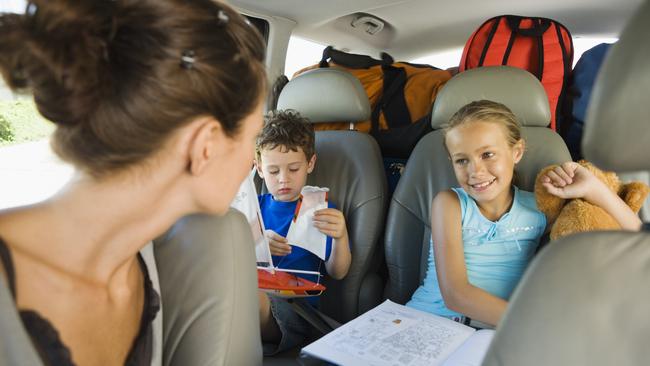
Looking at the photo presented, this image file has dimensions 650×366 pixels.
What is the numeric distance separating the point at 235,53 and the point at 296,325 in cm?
119

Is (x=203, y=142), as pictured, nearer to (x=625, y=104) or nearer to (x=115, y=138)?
(x=115, y=138)

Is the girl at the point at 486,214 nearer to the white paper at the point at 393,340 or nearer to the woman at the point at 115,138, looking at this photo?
the white paper at the point at 393,340

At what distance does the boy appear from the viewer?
1.73m

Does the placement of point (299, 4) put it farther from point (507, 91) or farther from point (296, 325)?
point (296, 325)

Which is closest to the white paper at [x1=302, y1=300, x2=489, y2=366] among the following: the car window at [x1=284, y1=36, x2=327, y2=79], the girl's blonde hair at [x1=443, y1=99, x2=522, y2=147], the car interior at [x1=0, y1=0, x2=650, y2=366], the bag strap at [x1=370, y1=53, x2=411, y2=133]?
the car interior at [x1=0, y1=0, x2=650, y2=366]

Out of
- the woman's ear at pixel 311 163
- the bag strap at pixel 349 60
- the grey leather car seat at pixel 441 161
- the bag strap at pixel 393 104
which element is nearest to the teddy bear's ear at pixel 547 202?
→ the grey leather car seat at pixel 441 161

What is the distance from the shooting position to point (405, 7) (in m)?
2.81

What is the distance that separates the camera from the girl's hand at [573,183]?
153cm

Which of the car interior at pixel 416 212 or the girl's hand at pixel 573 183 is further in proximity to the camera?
the girl's hand at pixel 573 183

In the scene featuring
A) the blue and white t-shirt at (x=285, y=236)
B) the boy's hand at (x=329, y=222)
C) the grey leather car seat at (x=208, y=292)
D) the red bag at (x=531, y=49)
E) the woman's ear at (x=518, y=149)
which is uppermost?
the red bag at (x=531, y=49)

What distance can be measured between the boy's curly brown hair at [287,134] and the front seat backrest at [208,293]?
948mm

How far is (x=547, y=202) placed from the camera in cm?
159

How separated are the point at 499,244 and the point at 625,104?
1.12 m

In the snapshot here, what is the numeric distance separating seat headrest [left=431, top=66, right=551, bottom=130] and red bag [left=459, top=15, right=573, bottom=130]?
1.51 feet
